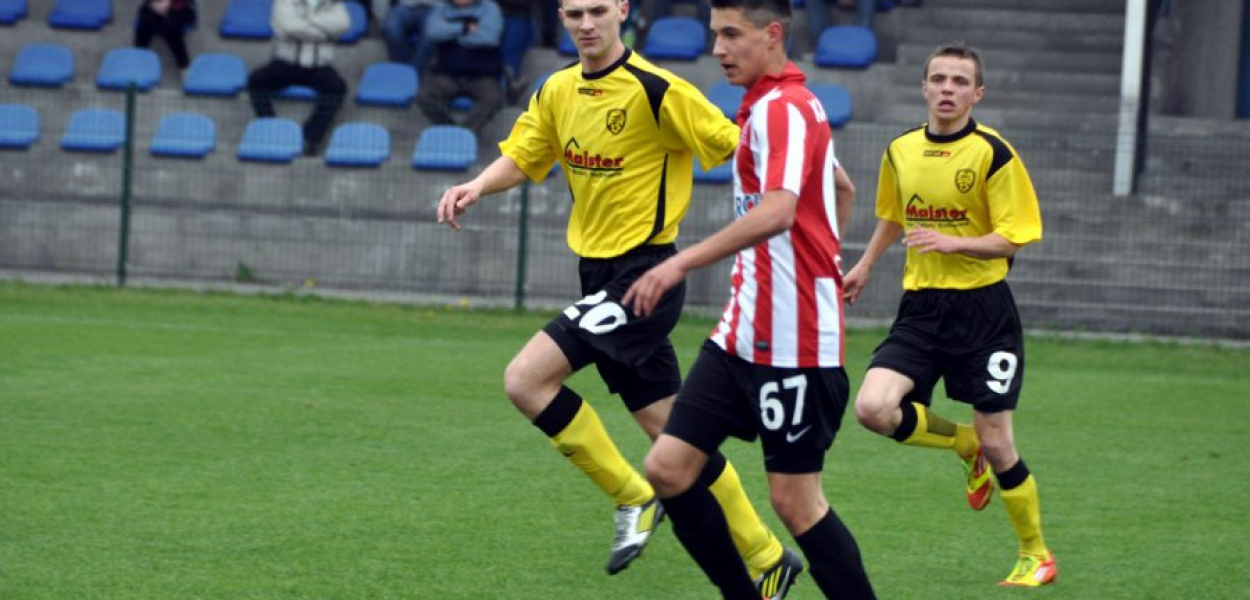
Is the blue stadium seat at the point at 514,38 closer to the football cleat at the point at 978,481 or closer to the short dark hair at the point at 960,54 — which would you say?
the football cleat at the point at 978,481

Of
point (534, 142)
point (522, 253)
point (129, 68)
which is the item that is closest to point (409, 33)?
point (129, 68)

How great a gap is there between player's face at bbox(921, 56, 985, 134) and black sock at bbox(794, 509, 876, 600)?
2.26 m

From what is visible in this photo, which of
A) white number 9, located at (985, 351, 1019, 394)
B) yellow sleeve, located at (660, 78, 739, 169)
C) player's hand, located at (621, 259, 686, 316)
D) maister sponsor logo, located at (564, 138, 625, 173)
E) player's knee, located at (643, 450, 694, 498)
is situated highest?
yellow sleeve, located at (660, 78, 739, 169)

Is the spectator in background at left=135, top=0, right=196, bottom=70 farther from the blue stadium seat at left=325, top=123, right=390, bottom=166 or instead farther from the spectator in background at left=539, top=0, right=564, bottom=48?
the spectator in background at left=539, top=0, right=564, bottom=48

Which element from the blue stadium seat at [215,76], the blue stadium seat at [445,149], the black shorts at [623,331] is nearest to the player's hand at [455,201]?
the black shorts at [623,331]

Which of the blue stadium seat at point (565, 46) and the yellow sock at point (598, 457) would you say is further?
the blue stadium seat at point (565, 46)

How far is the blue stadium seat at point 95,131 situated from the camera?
18.0 meters

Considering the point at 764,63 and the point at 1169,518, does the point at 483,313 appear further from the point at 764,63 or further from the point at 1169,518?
the point at 764,63

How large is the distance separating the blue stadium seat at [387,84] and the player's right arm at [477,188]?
12304 mm

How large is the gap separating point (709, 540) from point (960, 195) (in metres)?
2.21

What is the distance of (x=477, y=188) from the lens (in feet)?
21.5

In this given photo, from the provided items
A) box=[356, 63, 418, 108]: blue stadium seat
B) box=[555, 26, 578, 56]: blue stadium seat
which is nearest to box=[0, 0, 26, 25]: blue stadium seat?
box=[356, 63, 418, 108]: blue stadium seat

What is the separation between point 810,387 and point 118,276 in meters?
13.1

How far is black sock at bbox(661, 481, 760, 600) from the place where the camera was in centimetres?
525
